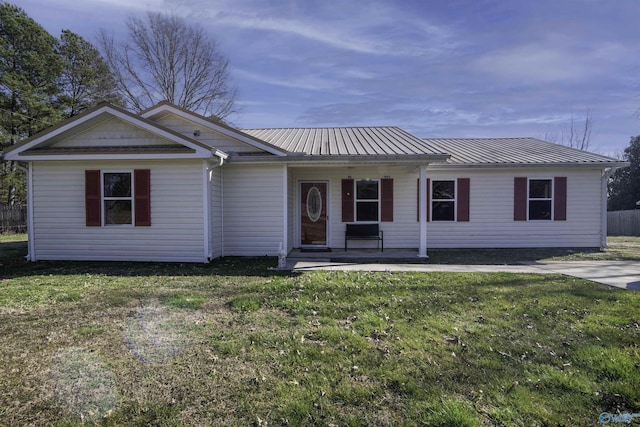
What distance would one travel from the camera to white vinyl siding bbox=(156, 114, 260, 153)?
9656mm

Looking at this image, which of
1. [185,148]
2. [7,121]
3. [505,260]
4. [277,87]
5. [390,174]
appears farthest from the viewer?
[7,121]

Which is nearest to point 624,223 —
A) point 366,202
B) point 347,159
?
point 366,202

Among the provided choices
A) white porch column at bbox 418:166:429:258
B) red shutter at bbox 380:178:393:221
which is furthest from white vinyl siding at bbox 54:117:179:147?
white porch column at bbox 418:166:429:258

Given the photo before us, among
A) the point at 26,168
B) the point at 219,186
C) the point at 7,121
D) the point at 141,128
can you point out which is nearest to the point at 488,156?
the point at 219,186

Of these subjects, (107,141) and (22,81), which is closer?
(107,141)

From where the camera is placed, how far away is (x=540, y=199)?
1133 cm

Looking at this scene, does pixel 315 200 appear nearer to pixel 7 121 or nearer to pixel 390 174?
pixel 390 174

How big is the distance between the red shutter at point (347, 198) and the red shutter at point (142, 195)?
5549 mm

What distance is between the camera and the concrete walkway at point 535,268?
7.27 meters

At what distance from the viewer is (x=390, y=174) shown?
439 inches

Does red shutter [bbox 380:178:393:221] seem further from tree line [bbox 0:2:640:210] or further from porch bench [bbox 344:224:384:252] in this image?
tree line [bbox 0:2:640:210]

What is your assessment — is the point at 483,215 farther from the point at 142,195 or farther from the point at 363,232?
the point at 142,195

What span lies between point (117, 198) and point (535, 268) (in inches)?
398

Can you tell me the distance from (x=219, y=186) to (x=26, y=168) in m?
4.72
